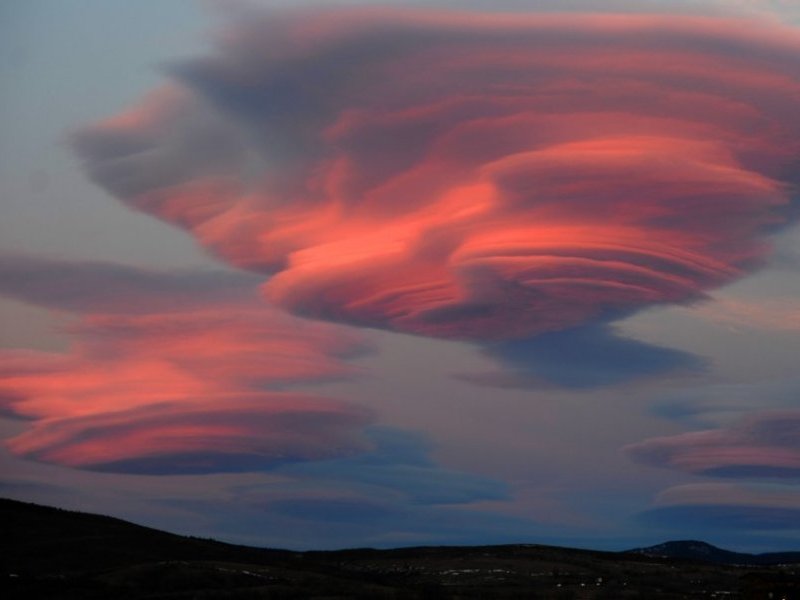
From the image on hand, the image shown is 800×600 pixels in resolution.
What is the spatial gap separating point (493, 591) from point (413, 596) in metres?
10.1

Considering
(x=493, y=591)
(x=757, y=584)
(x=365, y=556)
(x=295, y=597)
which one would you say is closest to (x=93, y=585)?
(x=295, y=597)

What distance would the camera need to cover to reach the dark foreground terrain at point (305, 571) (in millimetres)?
74125

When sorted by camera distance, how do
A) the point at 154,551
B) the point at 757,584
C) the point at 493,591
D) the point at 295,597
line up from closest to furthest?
the point at 757,584
the point at 295,597
the point at 493,591
the point at 154,551

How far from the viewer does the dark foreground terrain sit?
74125 millimetres

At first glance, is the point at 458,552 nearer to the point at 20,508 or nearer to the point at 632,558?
the point at 632,558

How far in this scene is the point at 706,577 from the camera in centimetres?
10331

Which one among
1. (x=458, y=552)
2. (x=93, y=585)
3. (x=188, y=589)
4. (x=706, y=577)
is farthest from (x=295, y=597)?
(x=458, y=552)

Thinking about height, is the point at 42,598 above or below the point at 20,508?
→ below

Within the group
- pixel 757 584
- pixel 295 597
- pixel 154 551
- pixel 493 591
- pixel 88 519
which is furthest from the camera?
pixel 88 519

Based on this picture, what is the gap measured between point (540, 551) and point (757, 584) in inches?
2263

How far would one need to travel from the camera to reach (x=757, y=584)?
65.8 metres

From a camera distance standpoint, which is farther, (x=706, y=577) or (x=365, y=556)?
(x=365, y=556)

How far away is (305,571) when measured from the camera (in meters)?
91.0

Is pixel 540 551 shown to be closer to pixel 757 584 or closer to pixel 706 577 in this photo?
pixel 706 577
